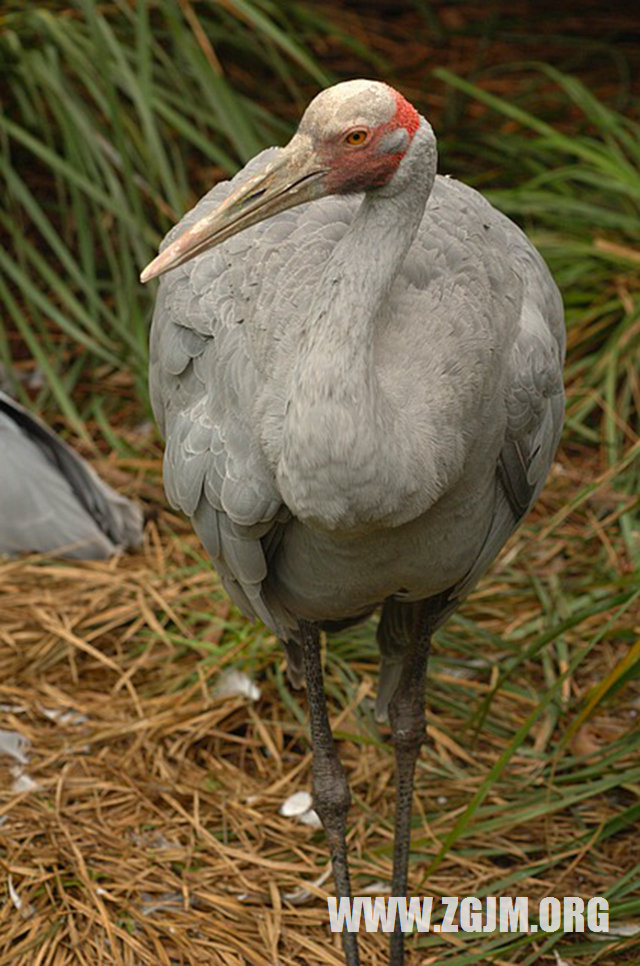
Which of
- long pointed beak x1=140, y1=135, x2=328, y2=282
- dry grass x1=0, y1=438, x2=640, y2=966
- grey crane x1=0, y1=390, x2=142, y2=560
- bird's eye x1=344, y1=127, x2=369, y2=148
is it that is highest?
bird's eye x1=344, y1=127, x2=369, y2=148

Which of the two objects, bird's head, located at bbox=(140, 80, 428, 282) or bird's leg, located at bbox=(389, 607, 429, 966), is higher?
bird's head, located at bbox=(140, 80, 428, 282)

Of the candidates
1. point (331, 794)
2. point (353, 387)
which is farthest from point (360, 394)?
point (331, 794)

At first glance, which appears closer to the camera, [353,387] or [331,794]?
[353,387]

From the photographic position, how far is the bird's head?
2.47 metres

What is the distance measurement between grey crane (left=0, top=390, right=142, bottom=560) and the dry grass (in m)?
0.08

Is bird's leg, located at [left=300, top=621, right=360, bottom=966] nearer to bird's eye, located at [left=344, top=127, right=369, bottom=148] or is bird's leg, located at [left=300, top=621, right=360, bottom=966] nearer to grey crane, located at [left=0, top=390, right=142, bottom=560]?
bird's eye, located at [left=344, top=127, right=369, bottom=148]

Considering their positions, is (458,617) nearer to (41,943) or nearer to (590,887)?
(590,887)

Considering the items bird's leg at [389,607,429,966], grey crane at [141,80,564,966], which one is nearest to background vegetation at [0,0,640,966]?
bird's leg at [389,607,429,966]

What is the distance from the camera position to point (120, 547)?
4.87 metres

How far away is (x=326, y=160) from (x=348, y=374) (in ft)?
1.25

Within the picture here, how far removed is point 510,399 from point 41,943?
169cm

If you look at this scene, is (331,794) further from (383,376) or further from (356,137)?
(356,137)

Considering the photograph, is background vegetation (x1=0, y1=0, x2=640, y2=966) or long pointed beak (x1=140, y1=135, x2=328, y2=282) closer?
long pointed beak (x1=140, y1=135, x2=328, y2=282)

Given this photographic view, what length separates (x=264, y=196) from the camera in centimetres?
253
